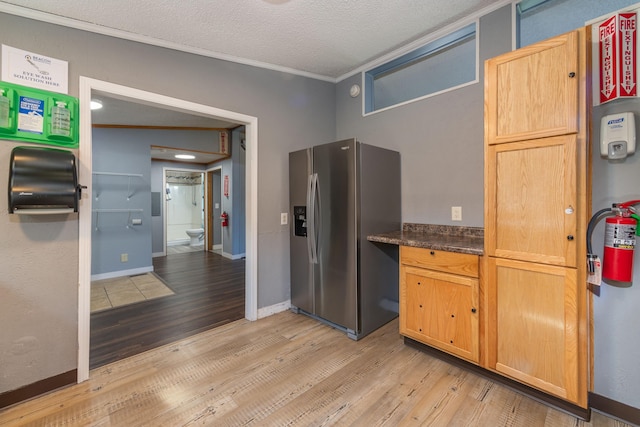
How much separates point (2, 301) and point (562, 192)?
10.9 feet

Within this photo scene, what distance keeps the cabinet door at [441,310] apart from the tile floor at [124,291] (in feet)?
10.3

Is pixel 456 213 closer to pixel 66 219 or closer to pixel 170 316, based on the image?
pixel 66 219

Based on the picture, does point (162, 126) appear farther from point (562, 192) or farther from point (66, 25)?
point (562, 192)

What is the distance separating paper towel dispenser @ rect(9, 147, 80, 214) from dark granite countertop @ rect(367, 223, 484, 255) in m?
2.20

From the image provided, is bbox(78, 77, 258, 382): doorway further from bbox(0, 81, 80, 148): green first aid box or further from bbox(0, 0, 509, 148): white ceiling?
bbox(0, 0, 509, 148): white ceiling

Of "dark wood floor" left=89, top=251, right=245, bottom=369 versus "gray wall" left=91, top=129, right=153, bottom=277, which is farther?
"gray wall" left=91, top=129, right=153, bottom=277


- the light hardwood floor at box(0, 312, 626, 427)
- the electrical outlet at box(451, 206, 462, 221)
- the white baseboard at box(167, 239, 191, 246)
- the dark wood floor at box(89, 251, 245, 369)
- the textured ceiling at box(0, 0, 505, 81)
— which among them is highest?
the textured ceiling at box(0, 0, 505, 81)

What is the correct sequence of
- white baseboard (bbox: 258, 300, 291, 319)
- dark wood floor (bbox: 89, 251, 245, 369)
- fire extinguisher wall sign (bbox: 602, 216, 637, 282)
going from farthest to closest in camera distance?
white baseboard (bbox: 258, 300, 291, 319)
dark wood floor (bbox: 89, 251, 245, 369)
fire extinguisher wall sign (bbox: 602, 216, 637, 282)

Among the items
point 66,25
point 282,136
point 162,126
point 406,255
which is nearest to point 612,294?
point 406,255

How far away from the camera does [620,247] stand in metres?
1.42

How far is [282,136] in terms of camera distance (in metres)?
2.98

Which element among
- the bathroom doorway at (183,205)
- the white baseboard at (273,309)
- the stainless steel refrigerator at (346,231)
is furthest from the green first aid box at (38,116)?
the bathroom doorway at (183,205)

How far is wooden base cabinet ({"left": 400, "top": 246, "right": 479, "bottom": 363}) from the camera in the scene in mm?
1866

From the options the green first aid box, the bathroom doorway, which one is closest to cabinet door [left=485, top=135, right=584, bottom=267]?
the green first aid box
